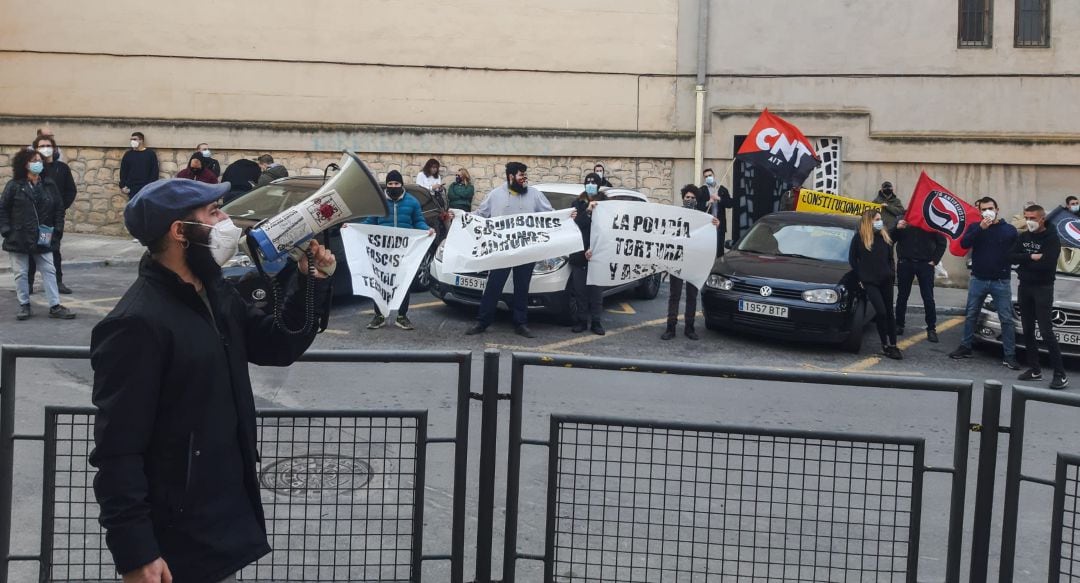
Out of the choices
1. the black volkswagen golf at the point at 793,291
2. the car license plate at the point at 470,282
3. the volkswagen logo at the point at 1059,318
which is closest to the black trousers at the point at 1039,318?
the volkswagen logo at the point at 1059,318

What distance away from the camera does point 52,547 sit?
4.58 m

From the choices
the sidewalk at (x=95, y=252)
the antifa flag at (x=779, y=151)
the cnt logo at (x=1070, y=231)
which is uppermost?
the antifa flag at (x=779, y=151)

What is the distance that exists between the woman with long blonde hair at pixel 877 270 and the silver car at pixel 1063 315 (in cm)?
105

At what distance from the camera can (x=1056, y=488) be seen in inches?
176

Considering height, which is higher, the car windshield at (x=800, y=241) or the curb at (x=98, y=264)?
the car windshield at (x=800, y=241)

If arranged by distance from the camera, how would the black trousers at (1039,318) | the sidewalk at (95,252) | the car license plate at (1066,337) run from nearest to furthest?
the black trousers at (1039,318) → the car license plate at (1066,337) → the sidewalk at (95,252)

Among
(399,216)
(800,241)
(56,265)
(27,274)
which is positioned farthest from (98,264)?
(800,241)

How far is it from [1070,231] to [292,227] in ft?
42.4

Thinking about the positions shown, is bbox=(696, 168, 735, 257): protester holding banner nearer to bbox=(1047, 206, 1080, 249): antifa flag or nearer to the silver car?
bbox=(1047, 206, 1080, 249): antifa flag

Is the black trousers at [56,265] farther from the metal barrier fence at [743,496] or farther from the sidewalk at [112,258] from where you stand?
the metal barrier fence at [743,496]

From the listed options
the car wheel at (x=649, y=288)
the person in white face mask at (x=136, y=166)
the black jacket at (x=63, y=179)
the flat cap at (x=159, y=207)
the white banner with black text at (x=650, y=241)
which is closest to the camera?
the flat cap at (x=159, y=207)

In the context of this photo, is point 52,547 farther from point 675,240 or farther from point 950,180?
point 950,180

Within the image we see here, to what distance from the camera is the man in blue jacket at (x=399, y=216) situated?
1295cm

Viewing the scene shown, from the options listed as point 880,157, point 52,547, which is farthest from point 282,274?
point 880,157
